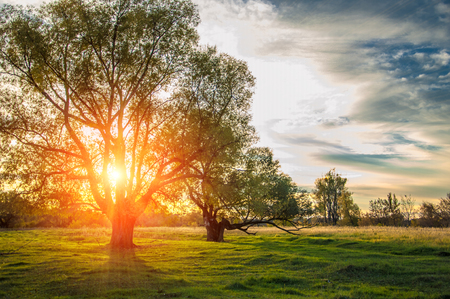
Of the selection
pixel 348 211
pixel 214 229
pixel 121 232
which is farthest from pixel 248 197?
pixel 348 211

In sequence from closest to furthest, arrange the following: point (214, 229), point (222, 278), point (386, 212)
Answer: point (222, 278)
point (214, 229)
point (386, 212)

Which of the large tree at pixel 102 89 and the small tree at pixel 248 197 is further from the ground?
the large tree at pixel 102 89

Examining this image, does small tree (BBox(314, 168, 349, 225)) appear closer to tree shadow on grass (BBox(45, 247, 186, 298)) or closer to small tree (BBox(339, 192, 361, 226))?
small tree (BBox(339, 192, 361, 226))

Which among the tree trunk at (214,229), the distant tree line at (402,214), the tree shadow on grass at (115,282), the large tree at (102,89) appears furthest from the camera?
the distant tree line at (402,214)

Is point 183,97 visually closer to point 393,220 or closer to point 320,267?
point 320,267

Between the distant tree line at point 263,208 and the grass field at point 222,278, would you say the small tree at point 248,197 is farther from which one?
the grass field at point 222,278

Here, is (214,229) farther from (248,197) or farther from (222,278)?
(222,278)

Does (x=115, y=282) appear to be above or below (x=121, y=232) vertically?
below

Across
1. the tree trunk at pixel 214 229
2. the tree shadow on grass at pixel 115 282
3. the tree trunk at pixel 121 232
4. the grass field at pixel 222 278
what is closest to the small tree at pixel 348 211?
the tree trunk at pixel 214 229

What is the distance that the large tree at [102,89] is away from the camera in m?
22.6

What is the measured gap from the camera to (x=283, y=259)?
20078mm

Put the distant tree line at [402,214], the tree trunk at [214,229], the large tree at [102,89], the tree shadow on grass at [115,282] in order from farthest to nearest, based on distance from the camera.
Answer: the distant tree line at [402,214], the tree trunk at [214,229], the large tree at [102,89], the tree shadow on grass at [115,282]

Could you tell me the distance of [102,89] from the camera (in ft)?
86.8

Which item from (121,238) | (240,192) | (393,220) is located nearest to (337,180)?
(393,220)
